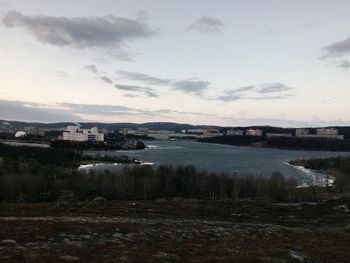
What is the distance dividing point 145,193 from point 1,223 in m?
52.4

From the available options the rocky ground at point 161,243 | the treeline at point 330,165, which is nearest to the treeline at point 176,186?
the rocky ground at point 161,243

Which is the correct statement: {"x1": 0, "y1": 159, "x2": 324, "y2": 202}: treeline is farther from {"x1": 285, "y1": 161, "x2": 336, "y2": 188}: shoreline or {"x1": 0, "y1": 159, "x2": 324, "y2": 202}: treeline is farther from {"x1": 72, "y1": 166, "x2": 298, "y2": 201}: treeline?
{"x1": 285, "y1": 161, "x2": 336, "y2": 188}: shoreline

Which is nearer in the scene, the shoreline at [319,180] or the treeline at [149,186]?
the treeline at [149,186]

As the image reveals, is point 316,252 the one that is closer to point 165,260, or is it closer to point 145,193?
point 165,260

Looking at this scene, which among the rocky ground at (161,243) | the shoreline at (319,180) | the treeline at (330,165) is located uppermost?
the rocky ground at (161,243)

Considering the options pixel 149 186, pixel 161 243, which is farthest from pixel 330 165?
pixel 161 243

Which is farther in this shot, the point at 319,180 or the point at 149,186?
the point at 319,180

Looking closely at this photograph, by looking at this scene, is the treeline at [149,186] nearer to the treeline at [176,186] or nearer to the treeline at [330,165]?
the treeline at [176,186]

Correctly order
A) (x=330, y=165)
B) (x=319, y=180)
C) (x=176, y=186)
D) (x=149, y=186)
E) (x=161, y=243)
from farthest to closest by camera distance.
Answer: (x=330, y=165)
(x=319, y=180)
(x=176, y=186)
(x=149, y=186)
(x=161, y=243)

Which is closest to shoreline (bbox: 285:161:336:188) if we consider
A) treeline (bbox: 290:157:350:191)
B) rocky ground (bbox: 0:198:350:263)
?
treeline (bbox: 290:157:350:191)

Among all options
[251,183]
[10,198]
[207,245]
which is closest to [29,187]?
[10,198]

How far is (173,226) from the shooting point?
890 inches

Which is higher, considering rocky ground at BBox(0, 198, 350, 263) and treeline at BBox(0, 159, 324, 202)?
rocky ground at BBox(0, 198, 350, 263)

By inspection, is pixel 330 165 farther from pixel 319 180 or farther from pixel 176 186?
pixel 176 186
